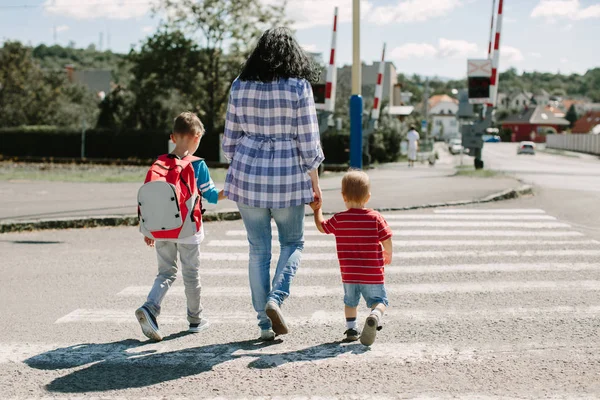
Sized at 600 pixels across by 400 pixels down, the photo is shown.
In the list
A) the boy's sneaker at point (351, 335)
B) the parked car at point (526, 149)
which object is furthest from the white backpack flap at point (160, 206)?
the parked car at point (526, 149)

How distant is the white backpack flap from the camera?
4.59m

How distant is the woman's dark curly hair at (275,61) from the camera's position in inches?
179

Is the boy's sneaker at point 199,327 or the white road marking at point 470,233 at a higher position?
the white road marking at point 470,233

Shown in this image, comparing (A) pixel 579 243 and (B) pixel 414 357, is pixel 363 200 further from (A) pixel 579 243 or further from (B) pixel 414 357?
(A) pixel 579 243

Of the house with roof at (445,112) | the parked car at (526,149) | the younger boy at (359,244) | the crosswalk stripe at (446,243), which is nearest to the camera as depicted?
the younger boy at (359,244)

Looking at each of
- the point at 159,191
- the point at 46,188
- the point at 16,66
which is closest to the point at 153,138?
the point at 16,66

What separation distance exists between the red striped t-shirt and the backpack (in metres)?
0.88

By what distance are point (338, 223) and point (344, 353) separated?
2.70 feet

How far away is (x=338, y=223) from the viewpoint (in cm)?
472

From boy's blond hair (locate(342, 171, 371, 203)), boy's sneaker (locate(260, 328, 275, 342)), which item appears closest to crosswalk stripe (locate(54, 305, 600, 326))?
boy's sneaker (locate(260, 328, 275, 342))

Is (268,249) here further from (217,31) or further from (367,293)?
(217,31)

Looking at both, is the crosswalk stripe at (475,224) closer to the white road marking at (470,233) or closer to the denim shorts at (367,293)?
the white road marking at (470,233)

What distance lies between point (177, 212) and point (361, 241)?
3.86 ft

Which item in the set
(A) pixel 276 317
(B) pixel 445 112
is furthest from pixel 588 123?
(A) pixel 276 317
